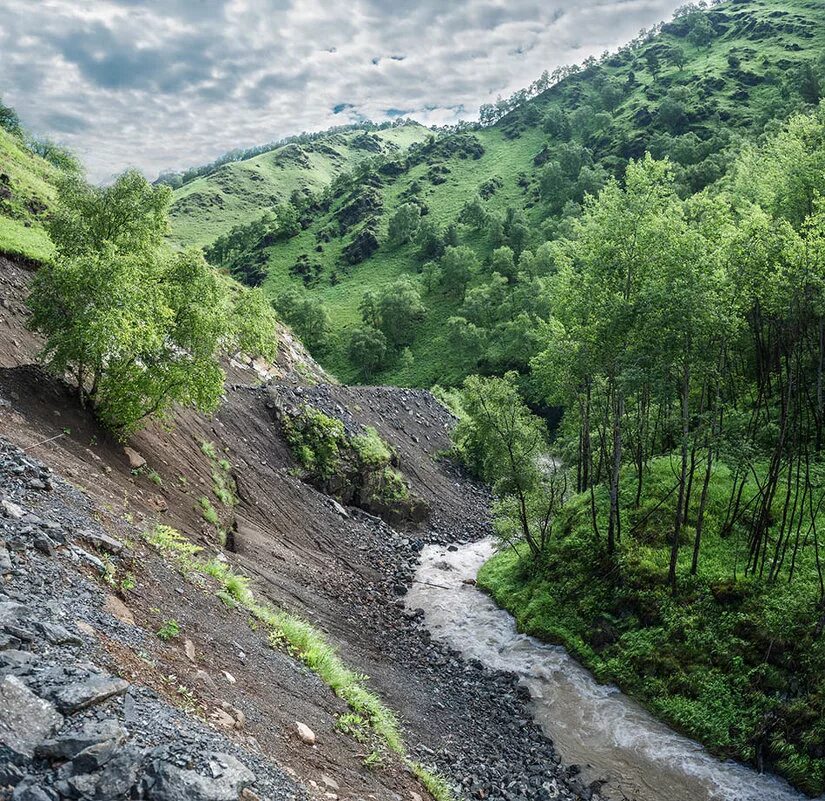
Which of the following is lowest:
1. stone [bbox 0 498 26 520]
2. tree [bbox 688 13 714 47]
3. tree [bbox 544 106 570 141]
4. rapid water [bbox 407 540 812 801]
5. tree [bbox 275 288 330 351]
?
rapid water [bbox 407 540 812 801]

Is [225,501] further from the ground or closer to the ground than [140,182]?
closer to the ground

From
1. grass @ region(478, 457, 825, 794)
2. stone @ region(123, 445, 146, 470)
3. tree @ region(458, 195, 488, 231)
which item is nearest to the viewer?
grass @ region(478, 457, 825, 794)

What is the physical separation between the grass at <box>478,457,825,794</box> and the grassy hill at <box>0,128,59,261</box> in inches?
1099

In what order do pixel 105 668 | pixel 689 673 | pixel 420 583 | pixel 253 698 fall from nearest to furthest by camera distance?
pixel 105 668 → pixel 253 698 → pixel 689 673 → pixel 420 583

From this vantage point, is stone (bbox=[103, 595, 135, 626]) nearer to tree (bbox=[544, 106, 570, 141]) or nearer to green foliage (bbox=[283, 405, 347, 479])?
green foliage (bbox=[283, 405, 347, 479])

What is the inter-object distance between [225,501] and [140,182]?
12716mm

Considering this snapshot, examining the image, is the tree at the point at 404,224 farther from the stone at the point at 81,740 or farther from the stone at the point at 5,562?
the stone at the point at 81,740

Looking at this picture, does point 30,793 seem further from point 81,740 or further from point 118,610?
point 118,610

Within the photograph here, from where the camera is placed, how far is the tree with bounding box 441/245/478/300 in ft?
357

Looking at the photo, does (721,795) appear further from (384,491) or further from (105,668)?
(384,491)

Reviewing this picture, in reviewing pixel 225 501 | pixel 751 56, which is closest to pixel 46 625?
pixel 225 501

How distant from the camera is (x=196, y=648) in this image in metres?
11.1

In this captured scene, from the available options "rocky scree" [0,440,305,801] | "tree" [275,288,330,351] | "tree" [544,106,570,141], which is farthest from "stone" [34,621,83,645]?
"tree" [544,106,570,141]

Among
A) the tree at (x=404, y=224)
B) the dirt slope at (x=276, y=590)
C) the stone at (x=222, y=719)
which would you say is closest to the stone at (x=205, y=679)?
the dirt slope at (x=276, y=590)
